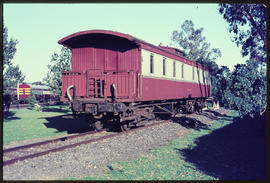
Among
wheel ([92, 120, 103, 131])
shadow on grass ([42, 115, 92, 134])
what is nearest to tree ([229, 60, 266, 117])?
wheel ([92, 120, 103, 131])

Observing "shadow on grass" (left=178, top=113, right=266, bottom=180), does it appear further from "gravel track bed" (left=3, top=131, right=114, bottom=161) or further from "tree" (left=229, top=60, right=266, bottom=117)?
"gravel track bed" (left=3, top=131, right=114, bottom=161)

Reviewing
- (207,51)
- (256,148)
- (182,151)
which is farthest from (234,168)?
(207,51)

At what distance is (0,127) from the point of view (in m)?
6.95

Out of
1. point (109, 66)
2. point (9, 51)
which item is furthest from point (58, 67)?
point (109, 66)

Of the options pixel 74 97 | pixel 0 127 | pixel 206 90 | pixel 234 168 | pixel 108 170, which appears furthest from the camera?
pixel 206 90

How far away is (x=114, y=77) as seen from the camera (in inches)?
393

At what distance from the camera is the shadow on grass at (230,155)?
6.08 metres

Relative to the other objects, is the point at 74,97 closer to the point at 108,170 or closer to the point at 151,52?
the point at 151,52

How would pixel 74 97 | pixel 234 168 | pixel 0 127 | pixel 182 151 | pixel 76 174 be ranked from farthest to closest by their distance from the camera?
pixel 74 97 < pixel 182 151 < pixel 0 127 < pixel 234 168 < pixel 76 174

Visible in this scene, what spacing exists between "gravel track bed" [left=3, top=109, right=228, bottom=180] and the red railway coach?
1.46 m

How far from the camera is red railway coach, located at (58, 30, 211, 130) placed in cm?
987

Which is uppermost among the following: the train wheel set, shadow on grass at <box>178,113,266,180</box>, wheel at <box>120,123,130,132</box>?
the train wheel set

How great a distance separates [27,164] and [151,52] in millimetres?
7243

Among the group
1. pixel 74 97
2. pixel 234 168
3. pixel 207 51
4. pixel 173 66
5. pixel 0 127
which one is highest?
pixel 207 51
